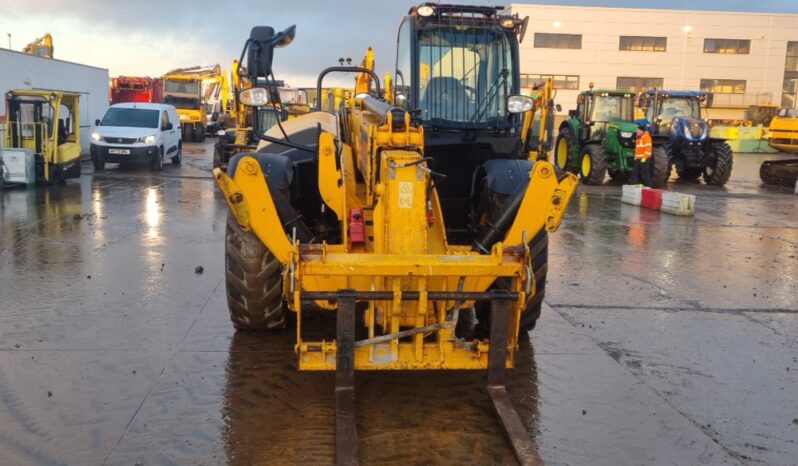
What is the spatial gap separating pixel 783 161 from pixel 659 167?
582 centimetres

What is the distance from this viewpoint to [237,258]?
5.32 metres

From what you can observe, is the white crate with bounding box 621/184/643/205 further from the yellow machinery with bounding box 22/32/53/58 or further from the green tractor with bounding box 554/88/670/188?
the yellow machinery with bounding box 22/32/53/58

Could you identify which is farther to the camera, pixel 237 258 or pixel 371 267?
pixel 237 258

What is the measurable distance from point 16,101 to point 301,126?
430 inches

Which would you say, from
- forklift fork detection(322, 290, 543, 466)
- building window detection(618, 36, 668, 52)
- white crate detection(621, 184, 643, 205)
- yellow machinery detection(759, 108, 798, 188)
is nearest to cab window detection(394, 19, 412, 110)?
forklift fork detection(322, 290, 543, 466)

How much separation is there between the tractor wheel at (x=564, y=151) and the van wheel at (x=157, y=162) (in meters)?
11.7

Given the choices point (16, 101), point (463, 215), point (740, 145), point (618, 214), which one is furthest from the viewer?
point (740, 145)

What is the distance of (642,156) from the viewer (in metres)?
17.1

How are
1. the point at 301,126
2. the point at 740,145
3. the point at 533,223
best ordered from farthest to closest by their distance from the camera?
the point at 740,145, the point at 301,126, the point at 533,223

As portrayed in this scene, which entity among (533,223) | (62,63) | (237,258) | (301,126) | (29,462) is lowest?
(29,462)

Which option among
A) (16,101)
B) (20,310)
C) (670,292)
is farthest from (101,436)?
(16,101)

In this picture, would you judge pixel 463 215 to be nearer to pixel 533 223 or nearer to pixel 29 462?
pixel 533 223

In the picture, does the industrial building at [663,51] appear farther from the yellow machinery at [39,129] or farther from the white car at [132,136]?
the yellow machinery at [39,129]

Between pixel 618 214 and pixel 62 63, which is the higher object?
pixel 62 63
